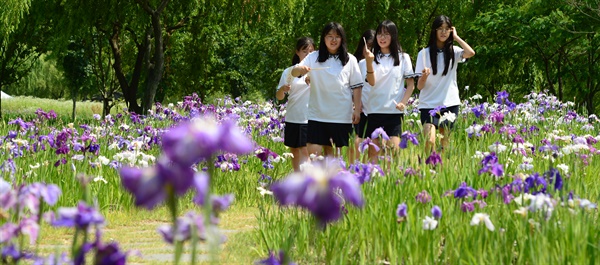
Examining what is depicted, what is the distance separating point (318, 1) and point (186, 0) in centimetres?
467

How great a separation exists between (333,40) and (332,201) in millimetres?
4681

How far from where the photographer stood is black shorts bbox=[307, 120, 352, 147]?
6.10m

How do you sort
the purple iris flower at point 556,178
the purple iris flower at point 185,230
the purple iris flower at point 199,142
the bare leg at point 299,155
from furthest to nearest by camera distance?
the bare leg at point 299,155 < the purple iris flower at point 556,178 < the purple iris flower at point 185,230 < the purple iris flower at point 199,142

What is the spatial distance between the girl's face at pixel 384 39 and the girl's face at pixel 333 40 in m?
0.58

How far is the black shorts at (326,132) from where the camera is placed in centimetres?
610

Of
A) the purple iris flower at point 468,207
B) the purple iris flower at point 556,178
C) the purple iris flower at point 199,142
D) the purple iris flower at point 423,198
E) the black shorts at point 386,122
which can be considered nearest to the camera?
the purple iris flower at point 199,142

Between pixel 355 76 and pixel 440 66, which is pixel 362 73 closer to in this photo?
pixel 355 76

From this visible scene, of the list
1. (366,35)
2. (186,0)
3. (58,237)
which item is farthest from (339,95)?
(186,0)

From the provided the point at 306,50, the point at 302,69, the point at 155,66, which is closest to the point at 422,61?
the point at 306,50

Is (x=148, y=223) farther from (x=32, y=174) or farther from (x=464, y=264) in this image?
(x=464, y=264)

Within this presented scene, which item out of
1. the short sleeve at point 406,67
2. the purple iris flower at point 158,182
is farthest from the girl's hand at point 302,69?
the purple iris flower at point 158,182

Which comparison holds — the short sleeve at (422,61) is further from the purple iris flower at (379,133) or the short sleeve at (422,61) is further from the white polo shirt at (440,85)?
the purple iris flower at (379,133)

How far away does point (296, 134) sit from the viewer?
678 cm

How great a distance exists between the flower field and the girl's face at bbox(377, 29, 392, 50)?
1204 millimetres
